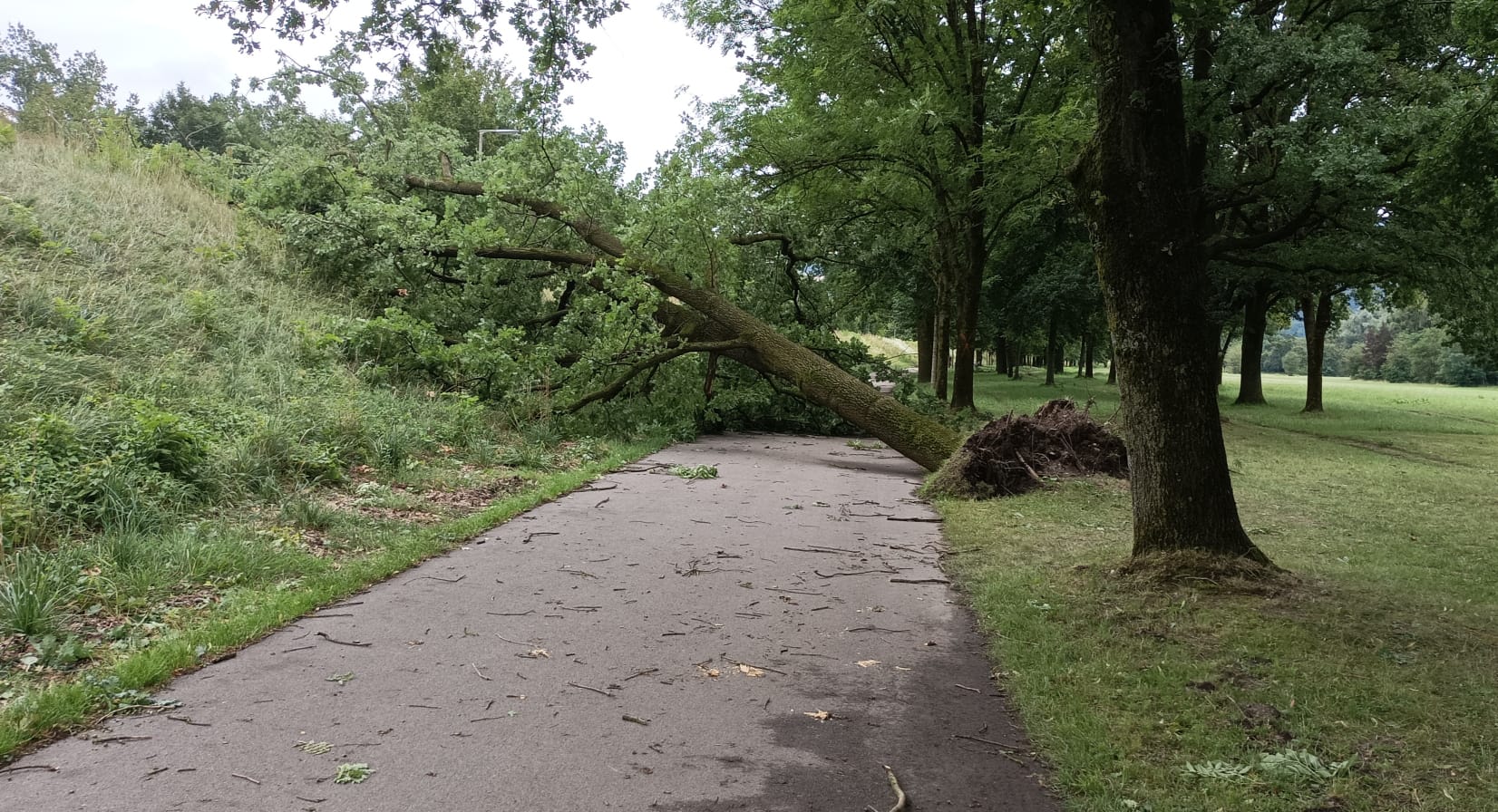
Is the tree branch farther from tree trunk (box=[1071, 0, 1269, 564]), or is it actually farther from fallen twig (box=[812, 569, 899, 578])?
tree trunk (box=[1071, 0, 1269, 564])

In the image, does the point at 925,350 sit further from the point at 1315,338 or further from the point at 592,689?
the point at 592,689

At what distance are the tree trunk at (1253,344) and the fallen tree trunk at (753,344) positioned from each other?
16.2m

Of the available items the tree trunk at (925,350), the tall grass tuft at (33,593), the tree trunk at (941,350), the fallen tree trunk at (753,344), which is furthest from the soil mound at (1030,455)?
the tree trunk at (925,350)

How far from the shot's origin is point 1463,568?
21.0 ft

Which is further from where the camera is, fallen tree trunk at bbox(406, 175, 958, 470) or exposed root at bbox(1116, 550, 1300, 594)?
fallen tree trunk at bbox(406, 175, 958, 470)

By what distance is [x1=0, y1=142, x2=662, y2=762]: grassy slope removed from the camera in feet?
13.6

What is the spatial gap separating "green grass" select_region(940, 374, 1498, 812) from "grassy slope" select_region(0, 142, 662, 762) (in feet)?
13.1

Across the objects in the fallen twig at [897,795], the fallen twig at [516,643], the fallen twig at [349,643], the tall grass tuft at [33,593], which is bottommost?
the fallen twig at [897,795]

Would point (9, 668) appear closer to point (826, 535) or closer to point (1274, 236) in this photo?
point (826, 535)

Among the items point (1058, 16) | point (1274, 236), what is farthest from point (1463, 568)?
point (1058, 16)

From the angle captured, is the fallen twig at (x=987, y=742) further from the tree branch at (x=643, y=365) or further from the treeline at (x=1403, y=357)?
Result: the treeline at (x=1403, y=357)

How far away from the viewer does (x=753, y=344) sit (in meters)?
12.9

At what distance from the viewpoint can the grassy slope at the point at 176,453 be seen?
4.15 metres

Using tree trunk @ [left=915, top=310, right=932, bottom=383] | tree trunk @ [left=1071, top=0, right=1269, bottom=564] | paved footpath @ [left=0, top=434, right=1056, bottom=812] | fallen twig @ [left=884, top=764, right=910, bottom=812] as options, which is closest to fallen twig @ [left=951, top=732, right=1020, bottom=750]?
paved footpath @ [left=0, top=434, right=1056, bottom=812]
